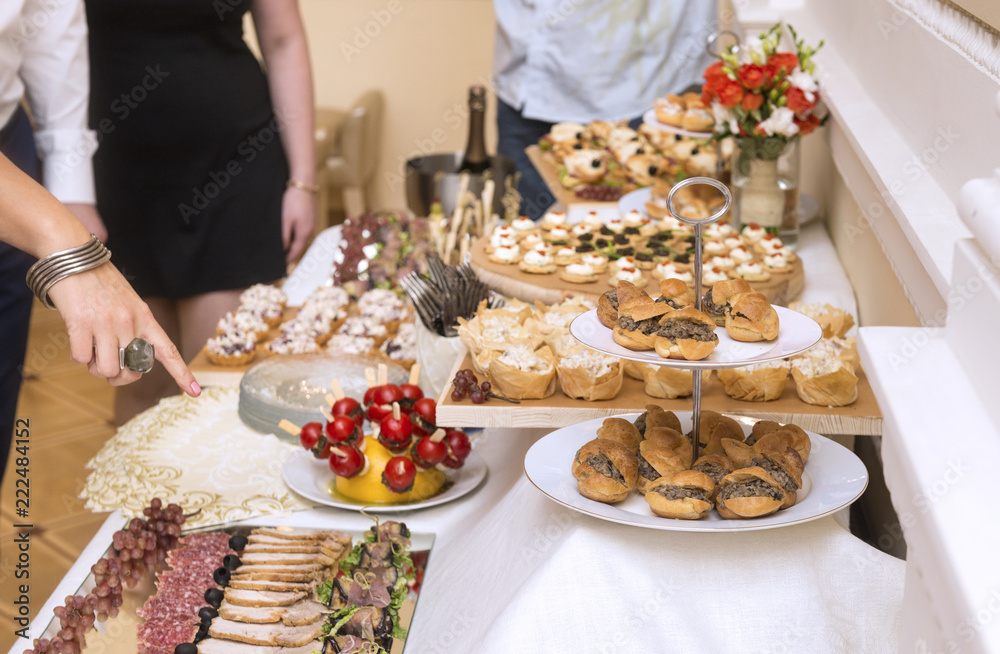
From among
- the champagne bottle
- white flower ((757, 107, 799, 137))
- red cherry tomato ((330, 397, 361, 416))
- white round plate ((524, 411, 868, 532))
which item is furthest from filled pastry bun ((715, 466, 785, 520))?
the champagne bottle

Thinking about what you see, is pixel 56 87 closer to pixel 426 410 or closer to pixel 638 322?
pixel 426 410

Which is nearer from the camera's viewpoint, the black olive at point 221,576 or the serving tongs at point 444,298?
the black olive at point 221,576

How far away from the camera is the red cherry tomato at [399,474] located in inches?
52.7

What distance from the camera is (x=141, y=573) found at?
48.4 inches

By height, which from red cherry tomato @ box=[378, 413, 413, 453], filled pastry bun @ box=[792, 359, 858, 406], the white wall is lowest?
the white wall

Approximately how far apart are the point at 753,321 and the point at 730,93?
102 cm

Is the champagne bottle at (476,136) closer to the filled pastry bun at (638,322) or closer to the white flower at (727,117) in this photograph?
the white flower at (727,117)

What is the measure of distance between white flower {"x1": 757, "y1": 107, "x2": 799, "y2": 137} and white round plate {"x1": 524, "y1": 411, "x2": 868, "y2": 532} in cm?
92

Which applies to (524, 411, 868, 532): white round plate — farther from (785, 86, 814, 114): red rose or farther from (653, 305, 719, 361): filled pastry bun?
(785, 86, 814, 114): red rose

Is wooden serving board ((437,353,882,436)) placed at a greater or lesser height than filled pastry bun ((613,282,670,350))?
lesser

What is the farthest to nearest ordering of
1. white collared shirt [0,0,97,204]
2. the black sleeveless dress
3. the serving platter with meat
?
1. the black sleeveless dress
2. white collared shirt [0,0,97,204]
3. the serving platter with meat

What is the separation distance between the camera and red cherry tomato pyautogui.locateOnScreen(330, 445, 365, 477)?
1.35 metres

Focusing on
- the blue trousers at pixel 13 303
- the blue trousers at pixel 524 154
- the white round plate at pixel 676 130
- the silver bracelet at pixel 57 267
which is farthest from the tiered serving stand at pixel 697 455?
the blue trousers at pixel 524 154

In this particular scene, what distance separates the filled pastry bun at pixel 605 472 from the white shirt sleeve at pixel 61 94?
113 centimetres
